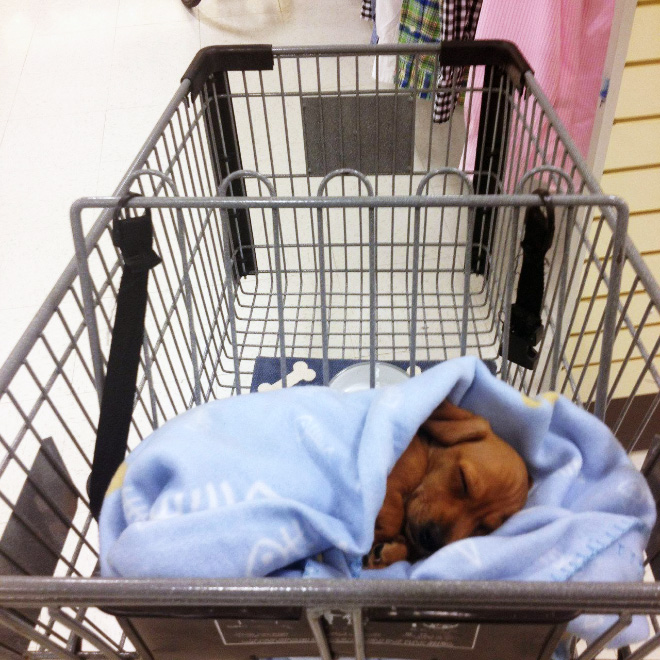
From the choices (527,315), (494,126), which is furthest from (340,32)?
(527,315)

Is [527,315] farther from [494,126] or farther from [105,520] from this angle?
[494,126]

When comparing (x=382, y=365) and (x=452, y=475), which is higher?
(x=452, y=475)

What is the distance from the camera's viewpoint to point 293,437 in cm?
58

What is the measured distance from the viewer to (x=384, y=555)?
0.58 m

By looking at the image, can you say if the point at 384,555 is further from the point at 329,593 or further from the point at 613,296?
the point at 613,296

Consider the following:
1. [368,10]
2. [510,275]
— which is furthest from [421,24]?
[510,275]

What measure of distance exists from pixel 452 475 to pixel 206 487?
232 mm

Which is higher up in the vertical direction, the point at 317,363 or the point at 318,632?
the point at 318,632

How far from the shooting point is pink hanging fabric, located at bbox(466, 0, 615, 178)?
1022mm

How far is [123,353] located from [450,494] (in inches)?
14.7

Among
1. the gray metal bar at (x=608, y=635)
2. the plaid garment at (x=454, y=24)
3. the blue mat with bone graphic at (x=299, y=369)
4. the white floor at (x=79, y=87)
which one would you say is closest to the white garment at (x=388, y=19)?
the plaid garment at (x=454, y=24)

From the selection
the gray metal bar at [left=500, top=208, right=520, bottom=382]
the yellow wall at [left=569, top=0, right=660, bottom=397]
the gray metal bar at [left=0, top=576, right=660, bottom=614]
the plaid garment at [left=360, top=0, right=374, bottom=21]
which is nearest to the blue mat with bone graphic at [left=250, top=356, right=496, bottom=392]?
the yellow wall at [left=569, top=0, right=660, bottom=397]

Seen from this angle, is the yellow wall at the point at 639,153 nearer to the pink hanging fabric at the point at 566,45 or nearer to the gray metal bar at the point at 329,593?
the pink hanging fabric at the point at 566,45

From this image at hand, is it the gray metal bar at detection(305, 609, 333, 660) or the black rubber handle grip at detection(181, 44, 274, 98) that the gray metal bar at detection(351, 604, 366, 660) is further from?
the black rubber handle grip at detection(181, 44, 274, 98)
